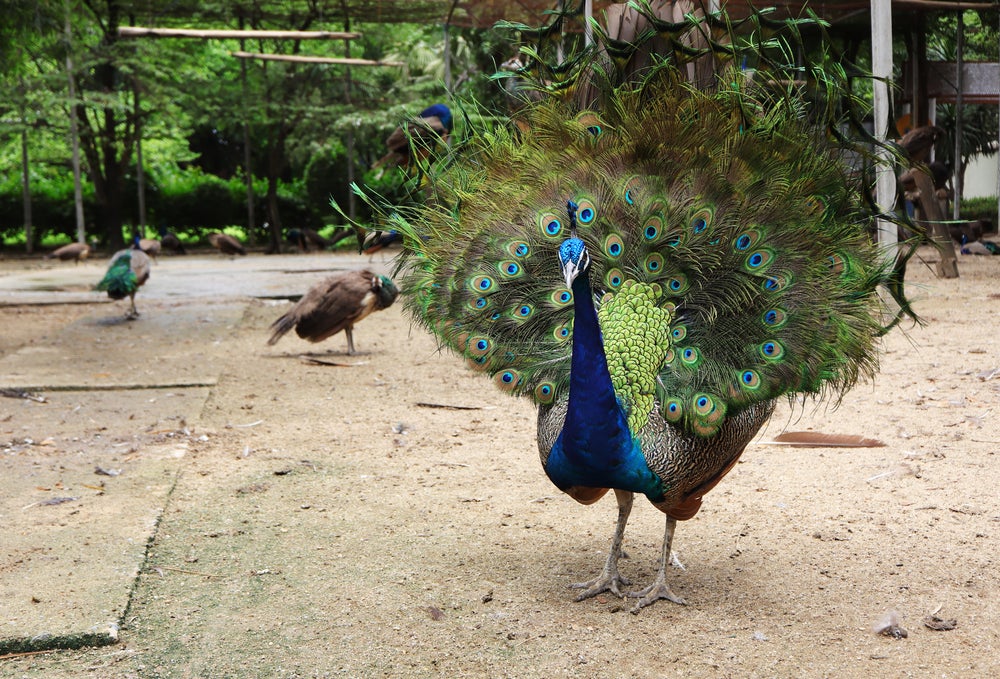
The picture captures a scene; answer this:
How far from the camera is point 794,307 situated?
367 centimetres

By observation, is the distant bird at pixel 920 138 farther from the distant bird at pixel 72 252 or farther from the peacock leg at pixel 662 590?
the distant bird at pixel 72 252

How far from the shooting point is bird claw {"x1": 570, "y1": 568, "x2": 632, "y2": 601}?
384cm

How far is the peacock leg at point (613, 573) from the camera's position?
386 cm

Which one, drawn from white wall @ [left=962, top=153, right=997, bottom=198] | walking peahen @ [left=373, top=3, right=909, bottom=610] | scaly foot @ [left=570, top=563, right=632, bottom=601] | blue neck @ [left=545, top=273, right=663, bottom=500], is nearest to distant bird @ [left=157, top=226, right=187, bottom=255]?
white wall @ [left=962, top=153, right=997, bottom=198]

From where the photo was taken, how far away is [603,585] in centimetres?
388

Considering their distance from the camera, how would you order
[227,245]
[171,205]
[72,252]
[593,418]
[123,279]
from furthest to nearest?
[171,205] < [227,245] < [72,252] < [123,279] < [593,418]

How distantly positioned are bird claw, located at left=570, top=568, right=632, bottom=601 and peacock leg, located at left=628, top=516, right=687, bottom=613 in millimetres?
59

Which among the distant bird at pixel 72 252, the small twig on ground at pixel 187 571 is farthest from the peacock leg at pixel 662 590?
the distant bird at pixel 72 252

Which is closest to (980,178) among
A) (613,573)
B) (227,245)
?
(227,245)

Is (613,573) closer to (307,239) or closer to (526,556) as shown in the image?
(526,556)

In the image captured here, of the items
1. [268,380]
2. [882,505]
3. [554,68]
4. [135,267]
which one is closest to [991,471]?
[882,505]

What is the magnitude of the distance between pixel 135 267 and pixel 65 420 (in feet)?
18.9

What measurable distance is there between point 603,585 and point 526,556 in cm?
48

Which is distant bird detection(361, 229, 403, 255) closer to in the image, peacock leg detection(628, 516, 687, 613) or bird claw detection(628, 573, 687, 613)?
peacock leg detection(628, 516, 687, 613)
